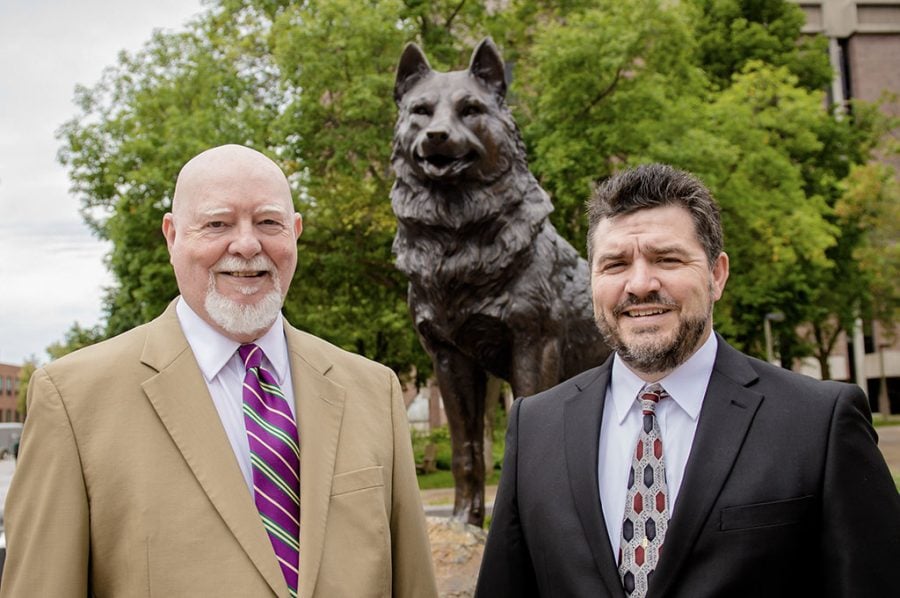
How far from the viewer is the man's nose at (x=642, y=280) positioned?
2408 mm

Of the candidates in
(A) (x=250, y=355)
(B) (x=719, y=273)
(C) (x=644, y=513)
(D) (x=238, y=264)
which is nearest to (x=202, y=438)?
(A) (x=250, y=355)

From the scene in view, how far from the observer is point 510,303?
6.45 meters

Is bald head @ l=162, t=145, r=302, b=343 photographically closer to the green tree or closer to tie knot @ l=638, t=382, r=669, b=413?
tie knot @ l=638, t=382, r=669, b=413

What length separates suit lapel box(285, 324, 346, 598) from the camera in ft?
7.60

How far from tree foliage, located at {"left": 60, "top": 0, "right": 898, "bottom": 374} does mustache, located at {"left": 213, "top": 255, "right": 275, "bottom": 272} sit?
13.5 meters

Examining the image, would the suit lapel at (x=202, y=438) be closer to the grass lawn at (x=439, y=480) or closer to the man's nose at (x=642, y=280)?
the man's nose at (x=642, y=280)

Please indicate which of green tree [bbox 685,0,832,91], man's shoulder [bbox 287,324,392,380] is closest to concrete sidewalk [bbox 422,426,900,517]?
man's shoulder [bbox 287,324,392,380]

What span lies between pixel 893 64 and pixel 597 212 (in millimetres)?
51814

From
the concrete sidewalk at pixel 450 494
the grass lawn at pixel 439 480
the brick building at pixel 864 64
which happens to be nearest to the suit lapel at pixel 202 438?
the concrete sidewalk at pixel 450 494

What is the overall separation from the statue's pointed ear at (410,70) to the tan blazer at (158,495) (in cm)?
431

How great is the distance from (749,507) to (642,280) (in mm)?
624

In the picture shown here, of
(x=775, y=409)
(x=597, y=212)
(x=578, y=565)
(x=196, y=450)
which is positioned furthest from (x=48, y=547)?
(x=775, y=409)

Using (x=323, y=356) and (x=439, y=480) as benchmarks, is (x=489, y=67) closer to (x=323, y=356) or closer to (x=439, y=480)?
(x=323, y=356)

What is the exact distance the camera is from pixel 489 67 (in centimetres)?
644
